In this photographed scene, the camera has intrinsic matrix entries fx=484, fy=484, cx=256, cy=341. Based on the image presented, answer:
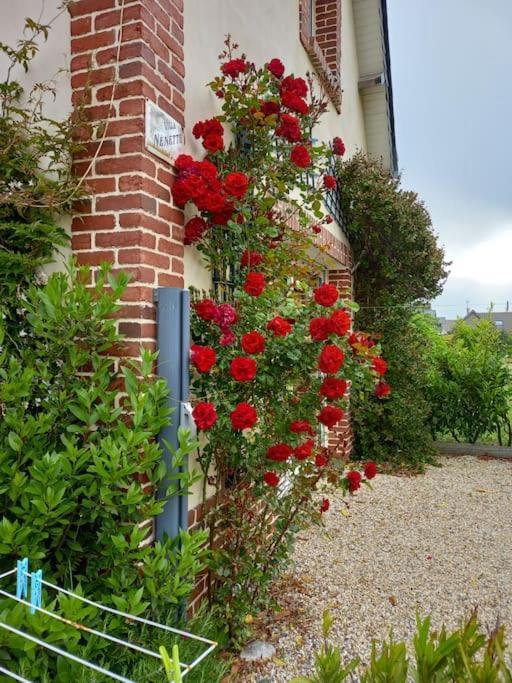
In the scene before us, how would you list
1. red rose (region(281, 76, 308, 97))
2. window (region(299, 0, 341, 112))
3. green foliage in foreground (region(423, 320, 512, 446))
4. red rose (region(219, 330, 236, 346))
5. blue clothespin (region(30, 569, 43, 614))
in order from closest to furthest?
1. blue clothespin (region(30, 569, 43, 614))
2. red rose (region(219, 330, 236, 346))
3. red rose (region(281, 76, 308, 97))
4. window (region(299, 0, 341, 112))
5. green foliage in foreground (region(423, 320, 512, 446))

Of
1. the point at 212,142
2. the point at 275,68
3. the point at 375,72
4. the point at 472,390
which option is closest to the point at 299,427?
the point at 212,142

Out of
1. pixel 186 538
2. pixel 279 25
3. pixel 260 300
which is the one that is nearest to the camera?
pixel 186 538

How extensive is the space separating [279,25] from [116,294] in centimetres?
317

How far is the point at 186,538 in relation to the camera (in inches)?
77.1

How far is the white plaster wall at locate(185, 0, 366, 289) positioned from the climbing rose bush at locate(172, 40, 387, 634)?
3.8 inches

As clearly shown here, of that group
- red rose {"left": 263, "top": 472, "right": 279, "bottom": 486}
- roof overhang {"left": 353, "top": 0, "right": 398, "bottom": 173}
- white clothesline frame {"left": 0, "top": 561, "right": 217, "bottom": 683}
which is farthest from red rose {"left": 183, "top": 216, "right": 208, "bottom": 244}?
roof overhang {"left": 353, "top": 0, "right": 398, "bottom": 173}

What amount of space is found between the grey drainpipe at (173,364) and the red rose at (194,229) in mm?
346

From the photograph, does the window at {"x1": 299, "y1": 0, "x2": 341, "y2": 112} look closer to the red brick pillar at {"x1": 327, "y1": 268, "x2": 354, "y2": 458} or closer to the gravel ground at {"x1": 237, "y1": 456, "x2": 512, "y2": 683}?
the red brick pillar at {"x1": 327, "y1": 268, "x2": 354, "y2": 458}

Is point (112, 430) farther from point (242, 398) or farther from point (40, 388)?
point (242, 398)

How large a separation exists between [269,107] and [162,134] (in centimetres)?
83

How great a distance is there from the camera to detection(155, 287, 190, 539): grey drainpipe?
2.21 meters

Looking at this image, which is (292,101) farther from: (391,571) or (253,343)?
(391,571)

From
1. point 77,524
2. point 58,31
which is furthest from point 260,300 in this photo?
point 58,31

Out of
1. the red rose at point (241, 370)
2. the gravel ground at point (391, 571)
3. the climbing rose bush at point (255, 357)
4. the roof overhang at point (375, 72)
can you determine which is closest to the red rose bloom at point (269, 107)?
the climbing rose bush at point (255, 357)
